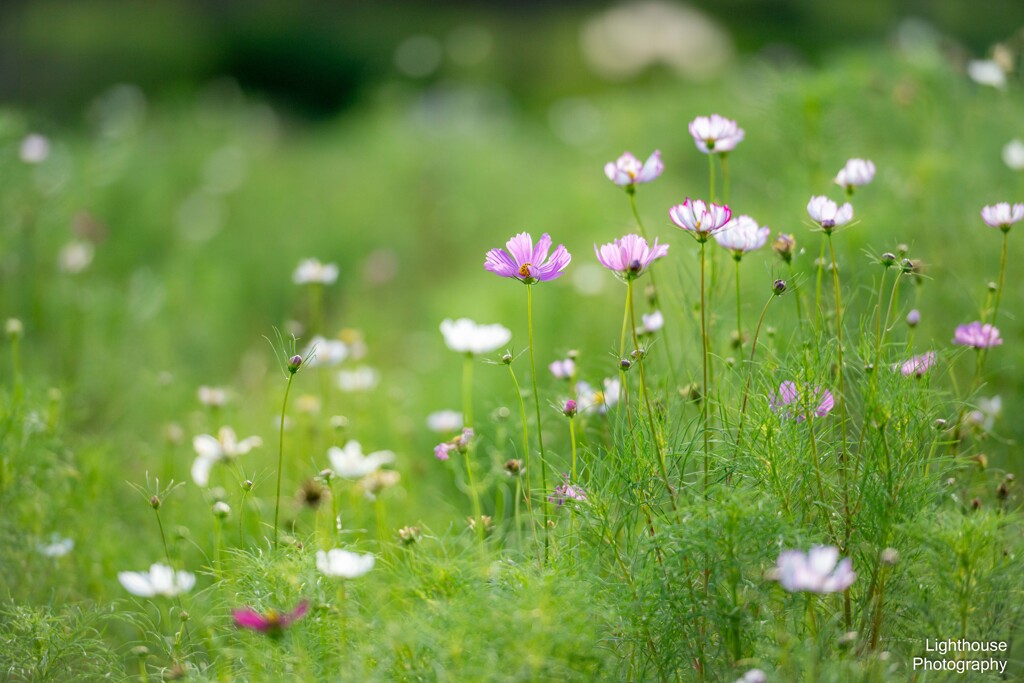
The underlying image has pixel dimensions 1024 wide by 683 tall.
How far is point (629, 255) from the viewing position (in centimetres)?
99

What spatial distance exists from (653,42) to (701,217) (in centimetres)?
807

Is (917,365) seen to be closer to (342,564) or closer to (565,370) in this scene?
(565,370)

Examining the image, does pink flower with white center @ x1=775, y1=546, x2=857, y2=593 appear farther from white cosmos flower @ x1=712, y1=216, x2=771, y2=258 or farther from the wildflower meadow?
white cosmos flower @ x1=712, y1=216, x2=771, y2=258

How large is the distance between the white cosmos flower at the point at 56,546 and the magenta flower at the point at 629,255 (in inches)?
35.0

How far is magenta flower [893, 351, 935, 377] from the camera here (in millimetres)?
1057

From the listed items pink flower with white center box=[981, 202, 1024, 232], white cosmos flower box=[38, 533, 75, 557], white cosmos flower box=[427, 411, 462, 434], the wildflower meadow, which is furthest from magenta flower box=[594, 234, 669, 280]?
white cosmos flower box=[38, 533, 75, 557]

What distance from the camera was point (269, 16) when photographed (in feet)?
33.9

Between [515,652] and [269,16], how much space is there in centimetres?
1061

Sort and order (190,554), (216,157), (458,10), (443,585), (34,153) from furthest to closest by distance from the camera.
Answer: (458,10) < (216,157) < (34,153) < (190,554) < (443,585)

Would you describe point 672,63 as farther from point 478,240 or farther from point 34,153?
point 34,153

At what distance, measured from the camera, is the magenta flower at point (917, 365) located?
106 centimetres

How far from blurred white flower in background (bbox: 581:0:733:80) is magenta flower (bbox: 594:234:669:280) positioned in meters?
6.70

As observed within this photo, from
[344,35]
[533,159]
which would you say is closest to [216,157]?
[533,159]

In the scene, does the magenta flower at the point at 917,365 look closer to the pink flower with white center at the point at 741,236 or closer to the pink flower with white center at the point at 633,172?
the pink flower with white center at the point at 741,236
